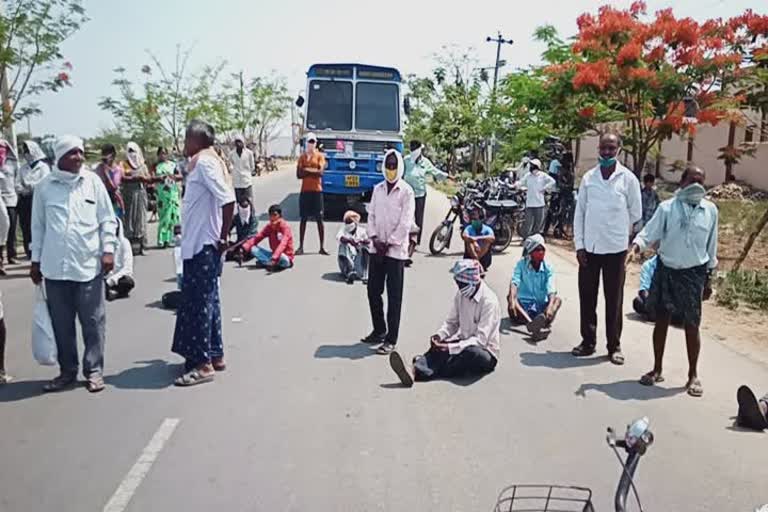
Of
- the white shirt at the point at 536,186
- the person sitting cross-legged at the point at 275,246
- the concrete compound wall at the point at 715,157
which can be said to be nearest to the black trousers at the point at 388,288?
the person sitting cross-legged at the point at 275,246

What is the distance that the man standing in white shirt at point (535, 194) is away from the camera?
1272 cm

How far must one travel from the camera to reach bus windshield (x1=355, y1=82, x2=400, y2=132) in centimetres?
1616

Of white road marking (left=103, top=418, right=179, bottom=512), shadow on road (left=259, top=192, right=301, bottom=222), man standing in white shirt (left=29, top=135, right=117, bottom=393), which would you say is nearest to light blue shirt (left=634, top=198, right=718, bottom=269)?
white road marking (left=103, top=418, right=179, bottom=512)

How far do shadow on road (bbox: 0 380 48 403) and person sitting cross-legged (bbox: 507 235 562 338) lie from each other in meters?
4.71

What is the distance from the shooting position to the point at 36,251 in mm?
5508

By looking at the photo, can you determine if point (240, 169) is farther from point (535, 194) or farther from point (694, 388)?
point (694, 388)

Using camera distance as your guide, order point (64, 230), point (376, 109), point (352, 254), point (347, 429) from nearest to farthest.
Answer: point (347, 429) < point (64, 230) < point (352, 254) < point (376, 109)

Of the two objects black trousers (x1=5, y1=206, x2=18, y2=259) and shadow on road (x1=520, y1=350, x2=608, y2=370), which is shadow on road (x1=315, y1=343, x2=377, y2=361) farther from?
black trousers (x1=5, y1=206, x2=18, y2=259)

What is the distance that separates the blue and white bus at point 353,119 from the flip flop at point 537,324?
899 cm

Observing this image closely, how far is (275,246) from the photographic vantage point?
36.3 feet

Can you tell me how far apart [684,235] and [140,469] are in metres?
4.39

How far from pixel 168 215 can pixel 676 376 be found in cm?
920

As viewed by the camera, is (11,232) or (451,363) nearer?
(451,363)

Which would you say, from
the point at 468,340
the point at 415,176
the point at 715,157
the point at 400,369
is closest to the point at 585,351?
the point at 468,340
